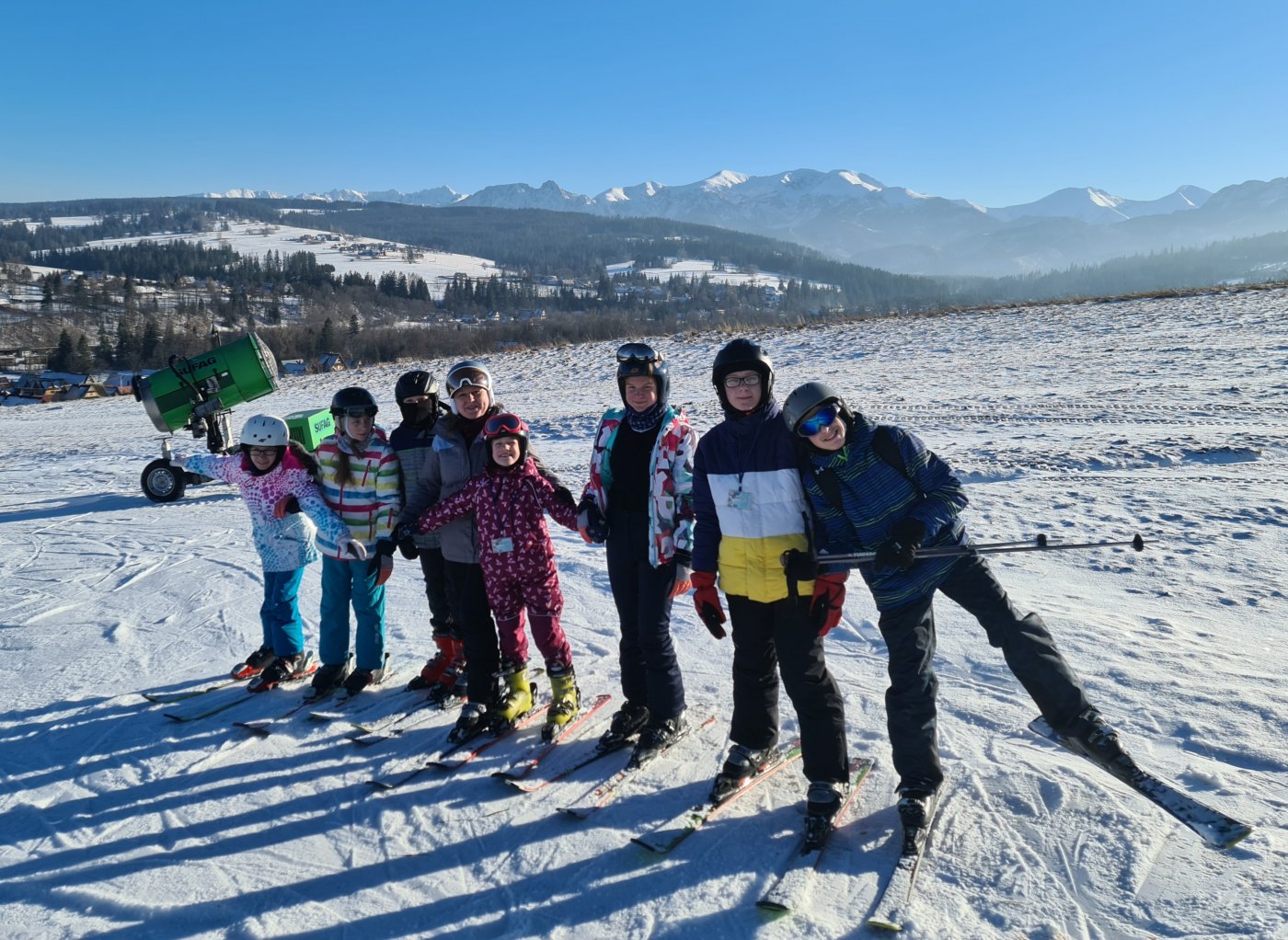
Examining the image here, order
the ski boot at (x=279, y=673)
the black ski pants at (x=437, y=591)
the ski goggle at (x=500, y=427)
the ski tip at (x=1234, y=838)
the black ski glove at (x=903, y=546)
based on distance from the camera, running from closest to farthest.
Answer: the ski tip at (x=1234, y=838) < the black ski glove at (x=903, y=546) < the ski goggle at (x=500, y=427) < the black ski pants at (x=437, y=591) < the ski boot at (x=279, y=673)

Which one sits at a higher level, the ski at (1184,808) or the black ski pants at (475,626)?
the black ski pants at (475,626)

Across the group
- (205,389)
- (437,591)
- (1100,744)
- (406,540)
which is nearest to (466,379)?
(406,540)

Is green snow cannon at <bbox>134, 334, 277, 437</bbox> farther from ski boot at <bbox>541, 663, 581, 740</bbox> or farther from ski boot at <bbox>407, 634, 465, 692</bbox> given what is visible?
ski boot at <bbox>541, 663, 581, 740</bbox>

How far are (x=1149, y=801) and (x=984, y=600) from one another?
1.06 meters

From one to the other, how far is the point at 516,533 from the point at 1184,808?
2.98 m

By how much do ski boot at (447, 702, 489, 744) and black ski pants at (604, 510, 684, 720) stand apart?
2.67 feet

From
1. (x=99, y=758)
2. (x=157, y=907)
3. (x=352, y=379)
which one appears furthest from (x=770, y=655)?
(x=352, y=379)

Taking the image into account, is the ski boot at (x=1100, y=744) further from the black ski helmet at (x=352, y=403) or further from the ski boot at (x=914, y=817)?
the black ski helmet at (x=352, y=403)

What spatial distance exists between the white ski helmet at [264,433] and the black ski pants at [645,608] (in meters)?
2.18

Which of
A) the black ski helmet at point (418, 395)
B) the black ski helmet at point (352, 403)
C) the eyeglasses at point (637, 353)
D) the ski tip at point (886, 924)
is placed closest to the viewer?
the ski tip at point (886, 924)

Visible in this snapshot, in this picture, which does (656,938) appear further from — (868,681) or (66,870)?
(66,870)

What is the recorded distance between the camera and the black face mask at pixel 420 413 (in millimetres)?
4297

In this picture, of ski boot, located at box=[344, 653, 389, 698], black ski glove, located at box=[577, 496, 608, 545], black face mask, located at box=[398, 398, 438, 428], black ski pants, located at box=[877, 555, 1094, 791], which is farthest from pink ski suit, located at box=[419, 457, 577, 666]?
black ski pants, located at box=[877, 555, 1094, 791]

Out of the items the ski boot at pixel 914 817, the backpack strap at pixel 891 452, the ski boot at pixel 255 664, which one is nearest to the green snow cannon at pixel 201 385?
the ski boot at pixel 255 664
